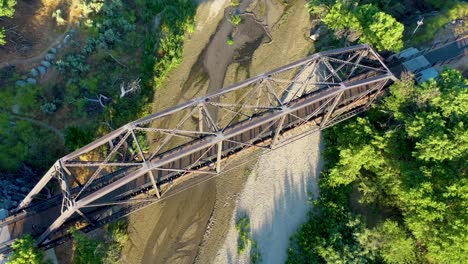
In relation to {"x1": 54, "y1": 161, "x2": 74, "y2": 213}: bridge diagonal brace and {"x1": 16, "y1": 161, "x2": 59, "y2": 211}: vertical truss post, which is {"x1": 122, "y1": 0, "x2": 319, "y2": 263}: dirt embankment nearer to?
{"x1": 16, "y1": 161, "x2": 59, "y2": 211}: vertical truss post

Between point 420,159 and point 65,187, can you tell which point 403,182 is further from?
point 65,187

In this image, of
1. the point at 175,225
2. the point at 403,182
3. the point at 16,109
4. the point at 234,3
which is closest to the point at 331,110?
the point at 403,182

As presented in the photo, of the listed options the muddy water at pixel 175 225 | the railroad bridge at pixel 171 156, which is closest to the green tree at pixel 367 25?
the railroad bridge at pixel 171 156

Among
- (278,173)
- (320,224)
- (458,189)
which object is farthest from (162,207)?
(458,189)

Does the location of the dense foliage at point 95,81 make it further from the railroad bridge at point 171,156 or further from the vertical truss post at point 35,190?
the vertical truss post at point 35,190

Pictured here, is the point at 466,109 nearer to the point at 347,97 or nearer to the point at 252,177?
the point at 347,97

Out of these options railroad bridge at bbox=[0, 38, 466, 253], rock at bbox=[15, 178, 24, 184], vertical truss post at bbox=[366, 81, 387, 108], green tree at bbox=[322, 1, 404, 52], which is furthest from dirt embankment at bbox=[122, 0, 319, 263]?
rock at bbox=[15, 178, 24, 184]
